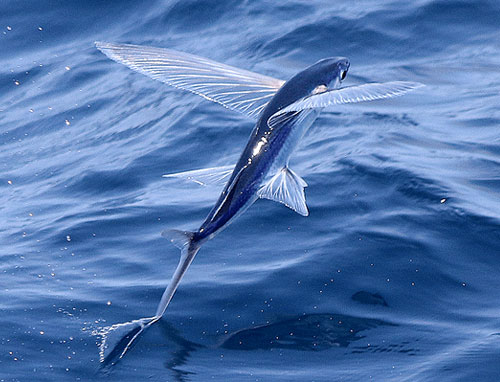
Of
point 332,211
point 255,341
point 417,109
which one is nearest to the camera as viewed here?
point 255,341

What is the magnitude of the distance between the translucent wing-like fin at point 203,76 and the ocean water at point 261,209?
4.32ft

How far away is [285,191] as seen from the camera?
413cm

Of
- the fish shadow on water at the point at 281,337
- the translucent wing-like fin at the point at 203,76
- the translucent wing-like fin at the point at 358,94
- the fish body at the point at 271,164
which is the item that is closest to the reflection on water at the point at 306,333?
the fish shadow on water at the point at 281,337

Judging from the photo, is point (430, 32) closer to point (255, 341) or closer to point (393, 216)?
point (393, 216)

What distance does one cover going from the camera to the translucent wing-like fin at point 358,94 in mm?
3752

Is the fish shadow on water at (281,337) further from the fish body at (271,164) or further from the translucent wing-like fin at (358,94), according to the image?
the translucent wing-like fin at (358,94)

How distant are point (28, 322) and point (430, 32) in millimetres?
6491

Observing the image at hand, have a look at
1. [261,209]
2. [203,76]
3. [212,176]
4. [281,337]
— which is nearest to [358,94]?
[212,176]

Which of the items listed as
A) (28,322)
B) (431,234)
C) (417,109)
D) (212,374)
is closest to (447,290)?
(431,234)

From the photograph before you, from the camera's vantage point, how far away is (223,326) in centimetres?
528

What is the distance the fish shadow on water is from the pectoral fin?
1.14 metres

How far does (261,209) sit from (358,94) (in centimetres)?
318

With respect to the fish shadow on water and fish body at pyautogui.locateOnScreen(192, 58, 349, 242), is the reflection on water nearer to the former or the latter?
the fish shadow on water

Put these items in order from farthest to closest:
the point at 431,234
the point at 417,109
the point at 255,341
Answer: the point at 417,109, the point at 431,234, the point at 255,341
